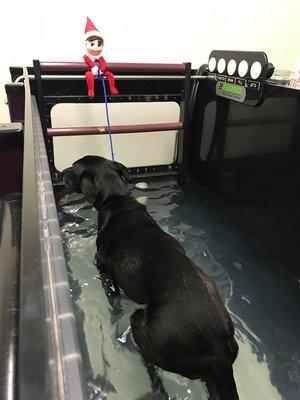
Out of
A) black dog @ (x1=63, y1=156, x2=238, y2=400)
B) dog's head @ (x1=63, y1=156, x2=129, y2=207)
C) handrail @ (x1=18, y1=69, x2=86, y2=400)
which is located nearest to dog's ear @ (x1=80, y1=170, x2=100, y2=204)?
dog's head @ (x1=63, y1=156, x2=129, y2=207)

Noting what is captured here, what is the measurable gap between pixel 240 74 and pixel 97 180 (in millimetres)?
957

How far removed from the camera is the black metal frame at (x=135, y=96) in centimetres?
186

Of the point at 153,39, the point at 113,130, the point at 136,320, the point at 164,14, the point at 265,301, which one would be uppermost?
the point at 164,14

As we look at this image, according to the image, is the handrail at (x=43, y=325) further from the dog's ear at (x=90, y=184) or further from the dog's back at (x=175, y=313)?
the dog's ear at (x=90, y=184)

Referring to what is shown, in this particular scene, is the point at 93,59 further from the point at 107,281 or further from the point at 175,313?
the point at 175,313

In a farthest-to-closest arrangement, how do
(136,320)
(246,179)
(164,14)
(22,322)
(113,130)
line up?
(164,14) → (113,130) → (246,179) → (136,320) → (22,322)

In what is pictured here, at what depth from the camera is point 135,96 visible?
6.67ft

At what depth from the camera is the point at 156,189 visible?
2.23 m

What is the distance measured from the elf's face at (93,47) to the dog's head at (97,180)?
2.25 feet

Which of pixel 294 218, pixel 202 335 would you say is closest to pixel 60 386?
pixel 202 335

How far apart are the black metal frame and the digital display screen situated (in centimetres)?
27

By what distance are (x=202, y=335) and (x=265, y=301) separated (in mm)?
667

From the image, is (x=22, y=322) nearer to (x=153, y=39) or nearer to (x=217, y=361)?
(x=217, y=361)

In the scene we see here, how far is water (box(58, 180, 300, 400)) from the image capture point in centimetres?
102
